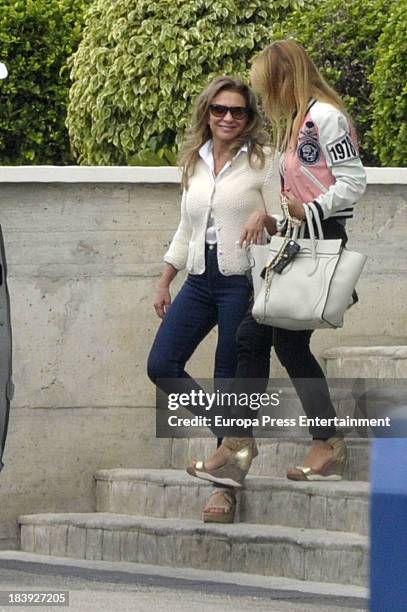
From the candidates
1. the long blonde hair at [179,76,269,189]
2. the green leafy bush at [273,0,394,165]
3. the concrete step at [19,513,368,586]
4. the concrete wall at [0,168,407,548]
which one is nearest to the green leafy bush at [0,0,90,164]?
the green leafy bush at [273,0,394,165]

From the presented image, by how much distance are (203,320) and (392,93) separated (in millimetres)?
2442

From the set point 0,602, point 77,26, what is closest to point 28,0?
point 77,26

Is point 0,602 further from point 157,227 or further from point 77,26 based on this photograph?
point 77,26

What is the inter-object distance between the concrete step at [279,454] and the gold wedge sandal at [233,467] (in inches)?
14.3

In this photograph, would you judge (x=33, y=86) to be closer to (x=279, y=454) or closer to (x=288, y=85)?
(x=279, y=454)

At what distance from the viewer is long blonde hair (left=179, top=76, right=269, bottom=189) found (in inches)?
278

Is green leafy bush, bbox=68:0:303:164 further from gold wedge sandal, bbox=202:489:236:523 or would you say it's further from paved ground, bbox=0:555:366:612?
paved ground, bbox=0:555:366:612

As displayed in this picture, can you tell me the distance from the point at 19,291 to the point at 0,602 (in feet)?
7.15

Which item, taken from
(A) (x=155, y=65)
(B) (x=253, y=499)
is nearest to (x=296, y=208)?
(B) (x=253, y=499)

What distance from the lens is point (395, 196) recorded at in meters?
8.11

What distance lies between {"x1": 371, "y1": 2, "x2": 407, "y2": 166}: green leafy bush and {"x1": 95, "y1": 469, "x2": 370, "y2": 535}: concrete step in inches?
88.0

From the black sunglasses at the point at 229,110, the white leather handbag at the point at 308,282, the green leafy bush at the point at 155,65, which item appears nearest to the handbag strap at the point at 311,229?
the white leather handbag at the point at 308,282

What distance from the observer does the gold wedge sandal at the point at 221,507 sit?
706cm

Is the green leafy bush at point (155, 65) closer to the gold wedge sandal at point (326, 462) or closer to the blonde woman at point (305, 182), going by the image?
the blonde woman at point (305, 182)
